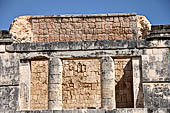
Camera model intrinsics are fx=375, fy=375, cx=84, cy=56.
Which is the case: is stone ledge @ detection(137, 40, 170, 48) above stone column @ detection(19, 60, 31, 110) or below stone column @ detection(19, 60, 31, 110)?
above

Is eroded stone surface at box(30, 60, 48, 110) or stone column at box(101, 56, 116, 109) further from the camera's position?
eroded stone surface at box(30, 60, 48, 110)

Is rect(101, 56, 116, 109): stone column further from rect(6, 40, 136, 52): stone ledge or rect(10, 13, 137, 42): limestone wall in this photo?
rect(10, 13, 137, 42): limestone wall

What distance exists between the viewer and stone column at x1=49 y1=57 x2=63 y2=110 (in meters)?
12.3

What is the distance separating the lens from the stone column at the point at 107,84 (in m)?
12.1

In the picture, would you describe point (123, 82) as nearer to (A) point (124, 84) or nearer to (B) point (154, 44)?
(A) point (124, 84)

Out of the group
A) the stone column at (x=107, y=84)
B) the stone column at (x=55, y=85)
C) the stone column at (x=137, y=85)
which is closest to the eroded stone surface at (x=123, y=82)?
the stone column at (x=137, y=85)

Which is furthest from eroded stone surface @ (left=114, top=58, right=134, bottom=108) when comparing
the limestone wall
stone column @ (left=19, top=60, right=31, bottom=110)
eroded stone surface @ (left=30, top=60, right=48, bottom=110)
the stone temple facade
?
stone column @ (left=19, top=60, right=31, bottom=110)

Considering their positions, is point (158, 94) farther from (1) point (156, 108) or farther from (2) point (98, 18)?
(2) point (98, 18)

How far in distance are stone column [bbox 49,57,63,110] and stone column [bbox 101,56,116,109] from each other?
144 cm

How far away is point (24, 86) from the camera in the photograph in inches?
497

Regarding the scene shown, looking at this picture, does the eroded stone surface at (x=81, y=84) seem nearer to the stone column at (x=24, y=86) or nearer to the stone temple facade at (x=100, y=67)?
the stone temple facade at (x=100, y=67)

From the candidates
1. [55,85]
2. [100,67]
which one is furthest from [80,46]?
[55,85]

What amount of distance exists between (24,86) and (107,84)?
2795 millimetres

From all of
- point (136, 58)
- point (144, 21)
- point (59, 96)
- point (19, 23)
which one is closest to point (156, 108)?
point (136, 58)
